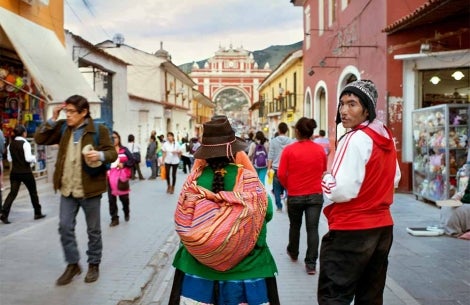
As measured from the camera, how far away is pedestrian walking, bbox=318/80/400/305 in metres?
3.25

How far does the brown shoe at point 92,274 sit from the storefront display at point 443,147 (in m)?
7.53

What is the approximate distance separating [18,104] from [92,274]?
414 inches

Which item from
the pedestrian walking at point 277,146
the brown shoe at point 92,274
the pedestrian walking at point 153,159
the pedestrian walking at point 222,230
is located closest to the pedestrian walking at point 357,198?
the pedestrian walking at point 222,230

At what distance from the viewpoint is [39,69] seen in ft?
41.7

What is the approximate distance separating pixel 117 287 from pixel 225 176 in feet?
9.42

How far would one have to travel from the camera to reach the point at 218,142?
326 centimetres

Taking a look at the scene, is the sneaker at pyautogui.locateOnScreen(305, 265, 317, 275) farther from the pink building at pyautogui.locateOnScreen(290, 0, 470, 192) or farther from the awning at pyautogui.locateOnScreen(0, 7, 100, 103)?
the awning at pyautogui.locateOnScreen(0, 7, 100, 103)

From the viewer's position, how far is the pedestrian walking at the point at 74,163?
535 centimetres

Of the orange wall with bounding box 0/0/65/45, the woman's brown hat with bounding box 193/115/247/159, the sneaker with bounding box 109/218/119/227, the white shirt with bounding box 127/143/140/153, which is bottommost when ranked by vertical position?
the sneaker with bounding box 109/218/119/227

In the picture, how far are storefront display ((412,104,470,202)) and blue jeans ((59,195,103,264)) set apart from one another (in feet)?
24.8

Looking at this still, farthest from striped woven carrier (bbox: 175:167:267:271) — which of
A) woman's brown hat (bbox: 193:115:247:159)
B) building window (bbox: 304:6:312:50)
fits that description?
building window (bbox: 304:6:312:50)

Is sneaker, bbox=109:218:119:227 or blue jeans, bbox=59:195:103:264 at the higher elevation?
blue jeans, bbox=59:195:103:264

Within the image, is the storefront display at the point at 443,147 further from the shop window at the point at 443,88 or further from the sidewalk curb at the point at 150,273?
the sidewalk curb at the point at 150,273

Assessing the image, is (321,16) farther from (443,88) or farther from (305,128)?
(305,128)
